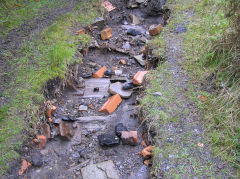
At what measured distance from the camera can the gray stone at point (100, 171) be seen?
8.25ft

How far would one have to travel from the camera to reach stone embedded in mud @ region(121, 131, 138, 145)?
2746 millimetres

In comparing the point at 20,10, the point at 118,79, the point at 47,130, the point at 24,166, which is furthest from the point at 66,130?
the point at 20,10

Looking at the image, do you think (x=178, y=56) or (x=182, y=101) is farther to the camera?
(x=178, y=56)

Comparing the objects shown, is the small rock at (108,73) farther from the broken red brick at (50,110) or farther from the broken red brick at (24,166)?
the broken red brick at (24,166)

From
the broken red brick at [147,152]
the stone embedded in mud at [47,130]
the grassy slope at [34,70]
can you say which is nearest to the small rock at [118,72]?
the grassy slope at [34,70]

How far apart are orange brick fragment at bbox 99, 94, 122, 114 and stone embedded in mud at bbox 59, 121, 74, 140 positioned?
1.57 ft

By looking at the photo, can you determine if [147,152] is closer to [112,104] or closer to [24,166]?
[112,104]

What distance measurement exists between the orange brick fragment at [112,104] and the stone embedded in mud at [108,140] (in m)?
0.45

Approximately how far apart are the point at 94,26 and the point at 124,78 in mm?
1527

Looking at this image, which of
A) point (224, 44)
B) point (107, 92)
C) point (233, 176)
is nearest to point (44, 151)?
point (107, 92)

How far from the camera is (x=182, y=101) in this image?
294 cm

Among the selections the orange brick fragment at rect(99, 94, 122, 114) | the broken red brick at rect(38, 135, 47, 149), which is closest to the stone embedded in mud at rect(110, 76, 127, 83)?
the orange brick fragment at rect(99, 94, 122, 114)

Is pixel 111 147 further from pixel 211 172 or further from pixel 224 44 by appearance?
pixel 224 44

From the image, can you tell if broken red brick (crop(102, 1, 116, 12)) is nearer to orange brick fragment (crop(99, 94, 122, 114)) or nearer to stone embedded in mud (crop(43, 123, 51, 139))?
orange brick fragment (crop(99, 94, 122, 114))
